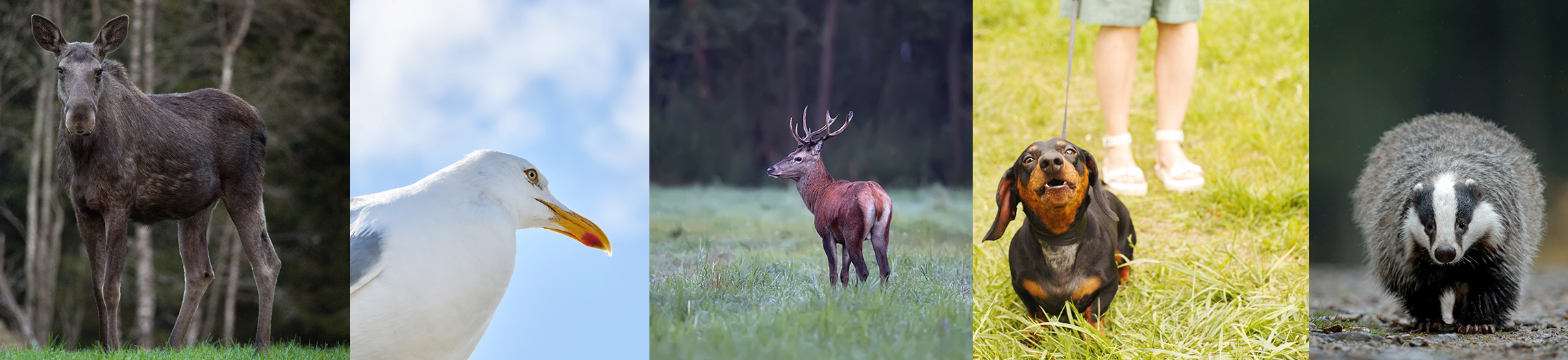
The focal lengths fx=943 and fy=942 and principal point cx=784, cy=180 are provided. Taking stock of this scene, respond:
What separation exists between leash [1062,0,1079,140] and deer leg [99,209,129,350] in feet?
10.0

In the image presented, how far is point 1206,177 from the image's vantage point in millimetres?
3463

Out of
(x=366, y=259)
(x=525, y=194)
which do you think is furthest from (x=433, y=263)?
(x=525, y=194)

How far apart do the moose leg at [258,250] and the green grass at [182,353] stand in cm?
5

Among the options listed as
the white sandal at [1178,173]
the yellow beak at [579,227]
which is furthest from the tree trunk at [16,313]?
the white sandal at [1178,173]

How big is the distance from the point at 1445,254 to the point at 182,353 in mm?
4111

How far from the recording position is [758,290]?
3.25 meters

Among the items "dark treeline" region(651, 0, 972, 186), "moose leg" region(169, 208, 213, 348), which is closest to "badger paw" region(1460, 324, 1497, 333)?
"dark treeline" region(651, 0, 972, 186)

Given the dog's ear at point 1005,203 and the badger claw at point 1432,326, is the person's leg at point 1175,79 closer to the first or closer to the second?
the dog's ear at point 1005,203

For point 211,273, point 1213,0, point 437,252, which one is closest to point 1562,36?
point 1213,0

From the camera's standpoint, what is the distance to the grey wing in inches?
117

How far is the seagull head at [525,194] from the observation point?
121 inches

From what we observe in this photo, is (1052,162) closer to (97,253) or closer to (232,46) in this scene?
(232,46)

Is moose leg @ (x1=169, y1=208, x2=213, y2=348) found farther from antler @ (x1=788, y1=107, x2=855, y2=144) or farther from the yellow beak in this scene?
antler @ (x1=788, y1=107, x2=855, y2=144)

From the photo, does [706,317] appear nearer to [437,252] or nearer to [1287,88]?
[437,252]
